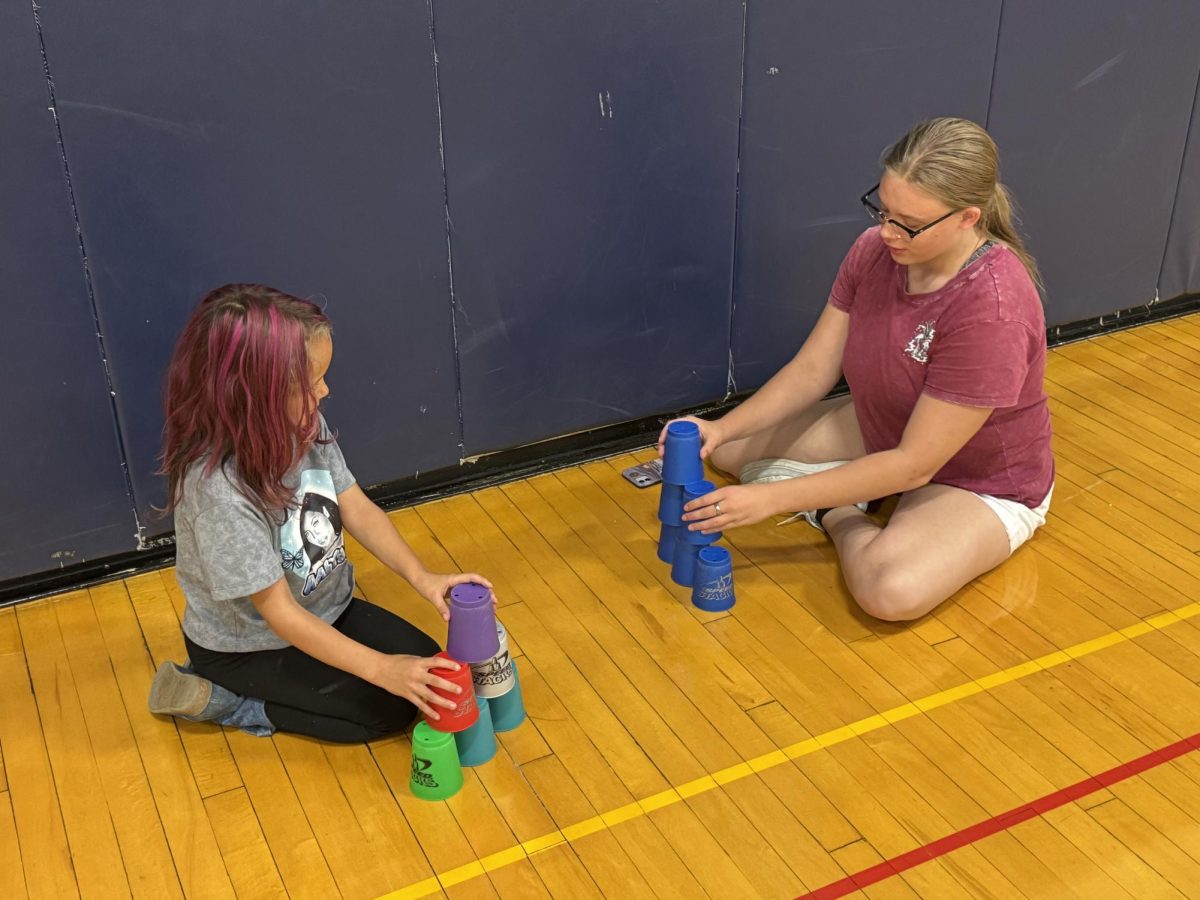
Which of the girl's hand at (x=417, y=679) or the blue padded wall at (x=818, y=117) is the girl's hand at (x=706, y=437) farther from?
the girl's hand at (x=417, y=679)

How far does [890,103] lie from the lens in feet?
11.3

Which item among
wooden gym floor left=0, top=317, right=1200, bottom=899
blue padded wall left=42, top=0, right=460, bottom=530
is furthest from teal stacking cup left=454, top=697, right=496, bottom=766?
blue padded wall left=42, top=0, right=460, bottom=530

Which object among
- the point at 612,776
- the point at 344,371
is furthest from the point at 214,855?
the point at 344,371

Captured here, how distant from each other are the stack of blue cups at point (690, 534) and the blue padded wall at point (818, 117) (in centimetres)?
80

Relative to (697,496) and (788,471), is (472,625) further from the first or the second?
(788,471)

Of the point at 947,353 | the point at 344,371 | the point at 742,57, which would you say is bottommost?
the point at 344,371

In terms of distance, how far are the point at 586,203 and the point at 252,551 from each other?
1.41m

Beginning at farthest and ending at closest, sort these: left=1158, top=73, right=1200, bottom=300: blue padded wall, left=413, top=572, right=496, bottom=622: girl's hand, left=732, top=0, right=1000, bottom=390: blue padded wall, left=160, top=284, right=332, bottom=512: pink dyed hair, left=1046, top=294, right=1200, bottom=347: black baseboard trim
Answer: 1. left=1046, top=294, right=1200, bottom=347: black baseboard trim
2. left=1158, top=73, right=1200, bottom=300: blue padded wall
3. left=732, top=0, right=1000, bottom=390: blue padded wall
4. left=413, top=572, right=496, bottom=622: girl's hand
5. left=160, top=284, right=332, bottom=512: pink dyed hair

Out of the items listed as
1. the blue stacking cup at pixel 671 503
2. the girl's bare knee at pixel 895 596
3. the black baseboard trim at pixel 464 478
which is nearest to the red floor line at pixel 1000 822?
the girl's bare knee at pixel 895 596

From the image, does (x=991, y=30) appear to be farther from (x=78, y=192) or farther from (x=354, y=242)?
(x=78, y=192)

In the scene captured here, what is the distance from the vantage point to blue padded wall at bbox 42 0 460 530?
2.56 m

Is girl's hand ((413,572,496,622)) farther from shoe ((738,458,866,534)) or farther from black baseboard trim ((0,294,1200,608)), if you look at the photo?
shoe ((738,458,866,534))

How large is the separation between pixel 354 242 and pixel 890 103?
1575 mm

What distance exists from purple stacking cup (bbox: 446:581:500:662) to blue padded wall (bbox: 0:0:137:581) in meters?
1.08
